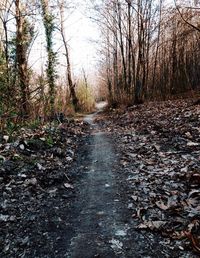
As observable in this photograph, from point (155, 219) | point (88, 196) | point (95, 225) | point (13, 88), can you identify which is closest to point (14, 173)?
point (88, 196)

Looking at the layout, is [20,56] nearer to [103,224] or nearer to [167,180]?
[167,180]

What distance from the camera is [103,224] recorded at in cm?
374

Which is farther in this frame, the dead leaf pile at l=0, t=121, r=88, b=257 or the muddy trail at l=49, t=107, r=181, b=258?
the dead leaf pile at l=0, t=121, r=88, b=257

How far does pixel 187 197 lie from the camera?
432cm

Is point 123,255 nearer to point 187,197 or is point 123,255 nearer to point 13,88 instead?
point 187,197

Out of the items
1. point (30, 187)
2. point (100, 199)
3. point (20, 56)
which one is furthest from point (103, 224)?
point (20, 56)

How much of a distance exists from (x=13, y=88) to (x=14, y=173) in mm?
4413

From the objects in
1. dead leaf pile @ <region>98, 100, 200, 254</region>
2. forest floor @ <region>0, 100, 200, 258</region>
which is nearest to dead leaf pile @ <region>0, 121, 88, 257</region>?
forest floor @ <region>0, 100, 200, 258</region>

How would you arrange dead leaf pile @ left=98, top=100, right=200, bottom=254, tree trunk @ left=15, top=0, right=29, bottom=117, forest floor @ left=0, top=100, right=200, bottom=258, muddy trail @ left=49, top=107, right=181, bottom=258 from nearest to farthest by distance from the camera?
muddy trail @ left=49, top=107, right=181, bottom=258 → forest floor @ left=0, top=100, right=200, bottom=258 → dead leaf pile @ left=98, top=100, right=200, bottom=254 → tree trunk @ left=15, top=0, right=29, bottom=117

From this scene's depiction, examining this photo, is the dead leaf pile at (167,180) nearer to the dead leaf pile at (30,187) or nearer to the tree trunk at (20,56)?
the dead leaf pile at (30,187)

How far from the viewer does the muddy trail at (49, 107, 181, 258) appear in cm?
317

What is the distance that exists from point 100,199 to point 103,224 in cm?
81

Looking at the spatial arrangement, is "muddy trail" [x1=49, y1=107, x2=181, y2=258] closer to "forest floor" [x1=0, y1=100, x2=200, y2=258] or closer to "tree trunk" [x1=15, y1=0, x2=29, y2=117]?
"forest floor" [x1=0, y1=100, x2=200, y2=258]

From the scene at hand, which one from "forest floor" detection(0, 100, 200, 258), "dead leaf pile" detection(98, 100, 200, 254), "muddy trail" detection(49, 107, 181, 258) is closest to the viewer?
"muddy trail" detection(49, 107, 181, 258)
